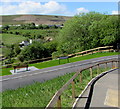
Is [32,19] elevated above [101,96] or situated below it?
above

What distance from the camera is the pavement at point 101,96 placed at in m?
5.00

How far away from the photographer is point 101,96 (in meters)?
5.73

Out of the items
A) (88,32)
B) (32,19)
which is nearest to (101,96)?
(88,32)

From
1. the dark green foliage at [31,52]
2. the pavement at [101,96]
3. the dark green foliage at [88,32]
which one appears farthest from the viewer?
the dark green foliage at [31,52]

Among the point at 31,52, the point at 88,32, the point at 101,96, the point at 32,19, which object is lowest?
the point at 101,96

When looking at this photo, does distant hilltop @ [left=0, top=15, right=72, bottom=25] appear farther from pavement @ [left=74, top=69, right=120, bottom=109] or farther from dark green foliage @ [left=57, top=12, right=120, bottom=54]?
pavement @ [left=74, top=69, right=120, bottom=109]

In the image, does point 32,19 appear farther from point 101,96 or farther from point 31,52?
point 101,96

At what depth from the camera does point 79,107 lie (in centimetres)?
478

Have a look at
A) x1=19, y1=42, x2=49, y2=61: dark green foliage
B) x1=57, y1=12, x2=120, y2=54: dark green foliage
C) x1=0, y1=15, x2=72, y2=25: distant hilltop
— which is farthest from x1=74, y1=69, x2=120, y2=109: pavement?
x1=0, y1=15, x2=72, y2=25: distant hilltop

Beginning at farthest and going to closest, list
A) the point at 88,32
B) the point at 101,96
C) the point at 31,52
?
1. the point at 31,52
2. the point at 88,32
3. the point at 101,96

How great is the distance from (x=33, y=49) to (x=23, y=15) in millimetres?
128957

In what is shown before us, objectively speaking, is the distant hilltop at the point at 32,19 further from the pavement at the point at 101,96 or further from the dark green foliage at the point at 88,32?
the pavement at the point at 101,96

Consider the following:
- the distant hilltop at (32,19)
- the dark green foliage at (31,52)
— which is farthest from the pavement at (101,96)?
the distant hilltop at (32,19)

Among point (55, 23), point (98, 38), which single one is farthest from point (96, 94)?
point (55, 23)
